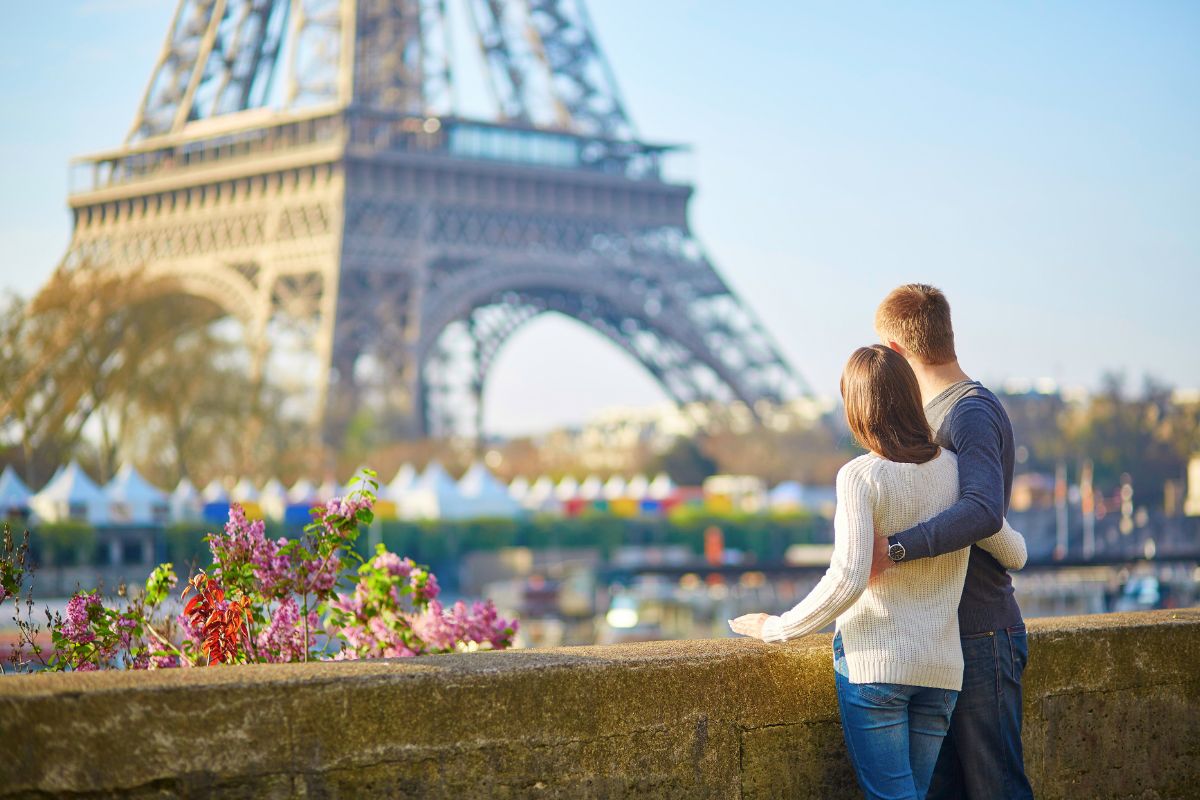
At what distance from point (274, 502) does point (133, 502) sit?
21.1 ft

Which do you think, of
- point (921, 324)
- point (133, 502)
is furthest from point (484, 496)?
point (921, 324)

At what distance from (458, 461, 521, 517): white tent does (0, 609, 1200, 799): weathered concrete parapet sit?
129 ft

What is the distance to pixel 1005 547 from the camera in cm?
420

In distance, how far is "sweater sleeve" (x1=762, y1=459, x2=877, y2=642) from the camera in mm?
3941

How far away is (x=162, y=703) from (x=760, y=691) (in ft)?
5.65

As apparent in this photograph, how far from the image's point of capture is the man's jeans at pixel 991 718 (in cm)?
419

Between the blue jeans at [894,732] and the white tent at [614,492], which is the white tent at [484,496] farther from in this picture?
the blue jeans at [894,732]

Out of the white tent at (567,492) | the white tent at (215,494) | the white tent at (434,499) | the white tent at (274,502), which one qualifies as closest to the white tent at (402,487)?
the white tent at (434,499)

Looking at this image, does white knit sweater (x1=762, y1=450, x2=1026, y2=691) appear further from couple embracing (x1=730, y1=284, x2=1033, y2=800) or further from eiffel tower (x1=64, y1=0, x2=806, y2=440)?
eiffel tower (x1=64, y1=0, x2=806, y2=440)

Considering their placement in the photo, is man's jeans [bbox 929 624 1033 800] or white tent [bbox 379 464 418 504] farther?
white tent [bbox 379 464 418 504]

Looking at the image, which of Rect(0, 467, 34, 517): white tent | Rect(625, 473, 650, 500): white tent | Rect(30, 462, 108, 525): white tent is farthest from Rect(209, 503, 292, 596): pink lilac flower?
Rect(625, 473, 650, 500): white tent

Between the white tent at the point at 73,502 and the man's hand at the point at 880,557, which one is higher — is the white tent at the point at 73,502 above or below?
above

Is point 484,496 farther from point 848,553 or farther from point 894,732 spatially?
point 848,553

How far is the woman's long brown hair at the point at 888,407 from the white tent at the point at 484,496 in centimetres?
4041
